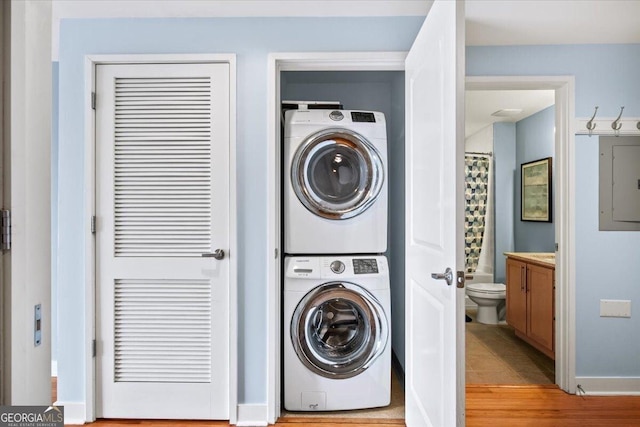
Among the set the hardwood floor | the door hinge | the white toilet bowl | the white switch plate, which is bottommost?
the hardwood floor

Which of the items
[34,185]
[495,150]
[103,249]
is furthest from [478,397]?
[495,150]

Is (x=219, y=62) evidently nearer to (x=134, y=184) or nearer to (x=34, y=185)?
(x=134, y=184)

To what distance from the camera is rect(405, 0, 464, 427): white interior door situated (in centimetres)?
144

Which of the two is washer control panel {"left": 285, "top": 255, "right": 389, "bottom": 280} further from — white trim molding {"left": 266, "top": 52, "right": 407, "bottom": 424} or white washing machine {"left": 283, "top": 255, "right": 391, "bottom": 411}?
white trim molding {"left": 266, "top": 52, "right": 407, "bottom": 424}

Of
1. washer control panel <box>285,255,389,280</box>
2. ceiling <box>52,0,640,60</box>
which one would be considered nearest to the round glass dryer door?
washer control panel <box>285,255,389,280</box>

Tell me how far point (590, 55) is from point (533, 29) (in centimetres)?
56

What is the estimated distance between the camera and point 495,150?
496cm

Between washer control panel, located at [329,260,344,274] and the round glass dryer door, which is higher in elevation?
the round glass dryer door

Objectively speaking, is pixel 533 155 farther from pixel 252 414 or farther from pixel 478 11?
pixel 252 414

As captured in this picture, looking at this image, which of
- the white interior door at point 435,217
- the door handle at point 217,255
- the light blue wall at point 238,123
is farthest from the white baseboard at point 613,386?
the door handle at point 217,255

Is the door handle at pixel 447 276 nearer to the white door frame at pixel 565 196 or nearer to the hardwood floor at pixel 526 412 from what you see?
the hardwood floor at pixel 526 412

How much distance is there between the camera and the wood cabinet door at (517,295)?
3.48 m

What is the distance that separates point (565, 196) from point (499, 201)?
236cm

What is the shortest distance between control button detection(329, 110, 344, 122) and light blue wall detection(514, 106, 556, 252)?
2.77 meters
